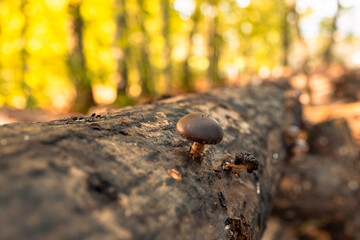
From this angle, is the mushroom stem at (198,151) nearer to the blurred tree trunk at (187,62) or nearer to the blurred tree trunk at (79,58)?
the blurred tree trunk at (79,58)

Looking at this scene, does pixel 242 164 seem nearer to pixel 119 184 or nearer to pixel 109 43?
pixel 119 184

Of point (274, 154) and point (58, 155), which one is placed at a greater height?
point (58, 155)

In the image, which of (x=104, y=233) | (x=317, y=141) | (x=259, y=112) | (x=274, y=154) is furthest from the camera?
(x=317, y=141)

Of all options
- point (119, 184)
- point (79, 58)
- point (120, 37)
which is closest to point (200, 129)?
point (119, 184)

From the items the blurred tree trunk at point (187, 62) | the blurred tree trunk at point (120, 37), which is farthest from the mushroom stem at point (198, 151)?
the blurred tree trunk at point (187, 62)

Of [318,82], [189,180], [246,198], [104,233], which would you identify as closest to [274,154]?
[246,198]

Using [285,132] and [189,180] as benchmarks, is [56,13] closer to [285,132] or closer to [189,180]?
[285,132]
